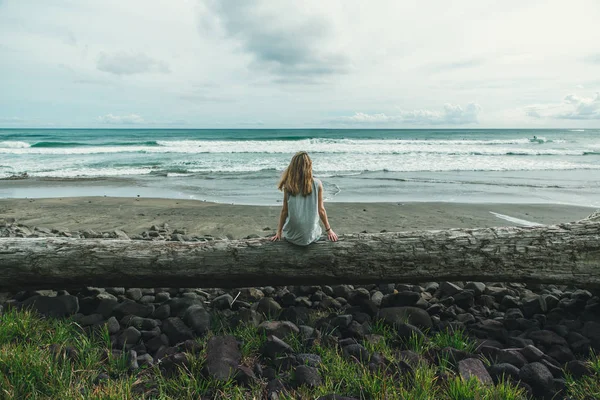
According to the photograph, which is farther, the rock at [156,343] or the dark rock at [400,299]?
the dark rock at [400,299]

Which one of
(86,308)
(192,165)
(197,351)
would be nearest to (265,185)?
(192,165)

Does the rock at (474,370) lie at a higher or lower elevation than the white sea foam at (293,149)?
lower

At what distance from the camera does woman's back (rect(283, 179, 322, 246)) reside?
3.82 meters

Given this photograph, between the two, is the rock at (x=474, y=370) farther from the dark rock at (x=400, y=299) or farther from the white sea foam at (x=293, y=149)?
the white sea foam at (x=293, y=149)

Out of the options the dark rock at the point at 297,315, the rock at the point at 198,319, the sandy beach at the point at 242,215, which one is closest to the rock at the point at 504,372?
the dark rock at the point at 297,315

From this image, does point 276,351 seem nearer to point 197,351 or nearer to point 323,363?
point 323,363

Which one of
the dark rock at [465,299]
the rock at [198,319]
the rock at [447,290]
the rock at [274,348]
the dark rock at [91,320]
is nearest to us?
the rock at [274,348]

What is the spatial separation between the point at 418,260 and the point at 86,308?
338 cm

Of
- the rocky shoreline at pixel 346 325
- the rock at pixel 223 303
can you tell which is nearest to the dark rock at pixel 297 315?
the rocky shoreline at pixel 346 325

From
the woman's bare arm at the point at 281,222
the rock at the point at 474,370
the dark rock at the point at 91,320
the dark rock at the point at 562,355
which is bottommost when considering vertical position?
the dark rock at the point at 91,320

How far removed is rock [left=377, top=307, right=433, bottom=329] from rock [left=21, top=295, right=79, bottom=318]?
2.98 metres

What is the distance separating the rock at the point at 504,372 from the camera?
275 centimetres

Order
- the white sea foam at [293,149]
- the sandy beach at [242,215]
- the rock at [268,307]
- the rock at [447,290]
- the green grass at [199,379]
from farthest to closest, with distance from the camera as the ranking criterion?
the white sea foam at [293,149] < the sandy beach at [242,215] < the rock at [447,290] < the rock at [268,307] < the green grass at [199,379]

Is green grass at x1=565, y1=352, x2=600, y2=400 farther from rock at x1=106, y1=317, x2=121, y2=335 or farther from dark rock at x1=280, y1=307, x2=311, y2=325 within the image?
rock at x1=106, y1=317, x2=121, y2=335
